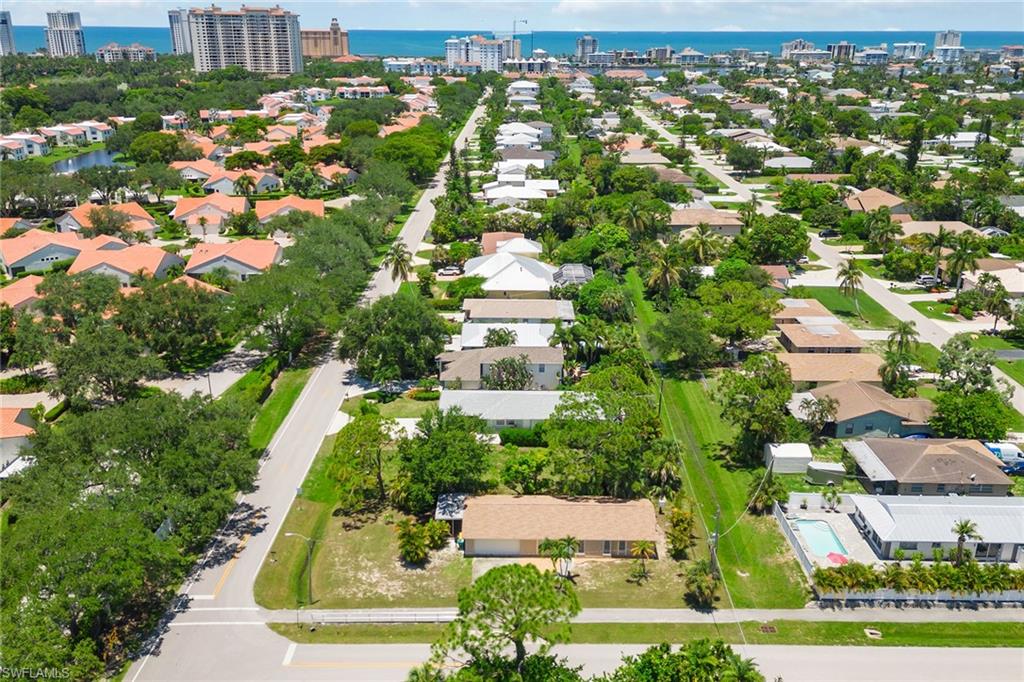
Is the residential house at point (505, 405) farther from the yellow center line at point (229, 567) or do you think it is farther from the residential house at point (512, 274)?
the residential house at point (512, 274)

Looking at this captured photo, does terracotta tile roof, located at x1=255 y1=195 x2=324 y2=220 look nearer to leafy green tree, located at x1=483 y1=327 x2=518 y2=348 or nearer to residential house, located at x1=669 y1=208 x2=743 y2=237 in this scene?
residential house, located at x1=669 y1=208 x2=743 y2=237

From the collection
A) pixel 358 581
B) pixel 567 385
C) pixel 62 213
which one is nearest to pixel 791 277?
pixel 567 385

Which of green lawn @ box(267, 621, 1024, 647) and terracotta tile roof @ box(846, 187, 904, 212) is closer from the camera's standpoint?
green lawn @ box(267, 621, 1024, 647)

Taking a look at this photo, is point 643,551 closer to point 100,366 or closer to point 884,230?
point 100,366

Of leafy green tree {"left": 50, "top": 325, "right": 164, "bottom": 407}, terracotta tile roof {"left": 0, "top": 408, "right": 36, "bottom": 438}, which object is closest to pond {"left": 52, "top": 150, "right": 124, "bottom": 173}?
leafy green tree {"left": 50, "top": 325, "right": 164, "bottom": 407}

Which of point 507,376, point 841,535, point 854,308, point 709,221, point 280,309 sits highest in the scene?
point 709,221

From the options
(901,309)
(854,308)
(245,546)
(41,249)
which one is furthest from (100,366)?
(901,309)
